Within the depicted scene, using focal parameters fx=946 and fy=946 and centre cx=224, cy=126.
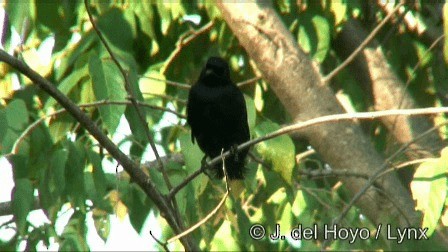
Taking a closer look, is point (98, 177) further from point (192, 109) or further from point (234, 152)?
point (192, 109)

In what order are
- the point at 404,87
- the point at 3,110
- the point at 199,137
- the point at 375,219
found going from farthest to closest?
the point at 404,87 < the point at 375,219 < the point at 199,137 < the point at 3,110

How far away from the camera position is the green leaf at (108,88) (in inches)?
160

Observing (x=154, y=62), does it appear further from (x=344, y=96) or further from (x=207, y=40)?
(x=344, y=96)

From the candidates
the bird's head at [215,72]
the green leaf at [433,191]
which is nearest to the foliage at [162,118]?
the green leaf at [433,191]

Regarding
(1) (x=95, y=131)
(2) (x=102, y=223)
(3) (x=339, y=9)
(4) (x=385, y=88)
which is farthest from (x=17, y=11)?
(4) (x=385, y=88)

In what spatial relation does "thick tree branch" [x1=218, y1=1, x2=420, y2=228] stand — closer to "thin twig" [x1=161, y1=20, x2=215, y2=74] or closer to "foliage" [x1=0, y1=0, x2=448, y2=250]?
"foliage" [x1=0, y1=0, x2=448, y2=250]

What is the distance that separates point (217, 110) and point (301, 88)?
25.2 inches

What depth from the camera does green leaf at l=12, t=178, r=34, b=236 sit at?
13.6 ft

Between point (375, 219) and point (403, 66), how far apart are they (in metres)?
1.49

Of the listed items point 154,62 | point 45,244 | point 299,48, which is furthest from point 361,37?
point 45,244

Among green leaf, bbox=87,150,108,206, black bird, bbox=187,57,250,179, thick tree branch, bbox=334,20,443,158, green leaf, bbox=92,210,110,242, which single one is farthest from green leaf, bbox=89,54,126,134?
thick tree branch, bbox=334,20,443,158

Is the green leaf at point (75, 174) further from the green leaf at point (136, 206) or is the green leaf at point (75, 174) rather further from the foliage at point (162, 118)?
the green leaf at point (136, 206)

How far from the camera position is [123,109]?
4.07 meters

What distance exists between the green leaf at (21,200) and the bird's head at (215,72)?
62.2 inches
